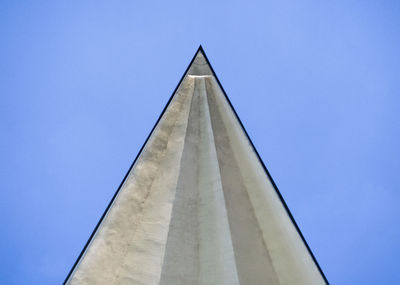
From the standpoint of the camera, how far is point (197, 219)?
5445 mm

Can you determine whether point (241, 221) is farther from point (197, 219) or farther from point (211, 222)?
point (197, 219)

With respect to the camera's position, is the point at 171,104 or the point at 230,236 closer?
the point at 230,236

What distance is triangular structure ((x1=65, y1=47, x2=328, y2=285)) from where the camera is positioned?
496 centimetres

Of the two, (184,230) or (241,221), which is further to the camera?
(241,221)

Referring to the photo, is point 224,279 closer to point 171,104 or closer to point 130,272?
point 130,272

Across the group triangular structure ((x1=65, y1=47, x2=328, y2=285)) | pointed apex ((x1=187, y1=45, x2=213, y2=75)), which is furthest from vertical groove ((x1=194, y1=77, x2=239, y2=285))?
pointed apex ((x1=187, y1=45, x2=213, y2=75))

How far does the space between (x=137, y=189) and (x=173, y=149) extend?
3.07ft

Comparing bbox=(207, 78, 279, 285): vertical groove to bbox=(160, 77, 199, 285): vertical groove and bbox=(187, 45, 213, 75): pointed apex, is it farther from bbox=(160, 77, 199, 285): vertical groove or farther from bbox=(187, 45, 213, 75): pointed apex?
bbox=(187, 45, 213, 75): pointed apex

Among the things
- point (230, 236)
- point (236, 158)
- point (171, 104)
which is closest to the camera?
point (230, 236)

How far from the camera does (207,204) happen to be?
18.2 ft

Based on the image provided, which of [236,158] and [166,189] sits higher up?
[236,158]

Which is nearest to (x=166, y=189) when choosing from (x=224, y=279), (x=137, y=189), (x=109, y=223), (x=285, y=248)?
(x=137, y=189)

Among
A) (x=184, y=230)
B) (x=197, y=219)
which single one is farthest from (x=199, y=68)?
(x=184, y=230)

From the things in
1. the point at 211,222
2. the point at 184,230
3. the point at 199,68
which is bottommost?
the point at 184,230
